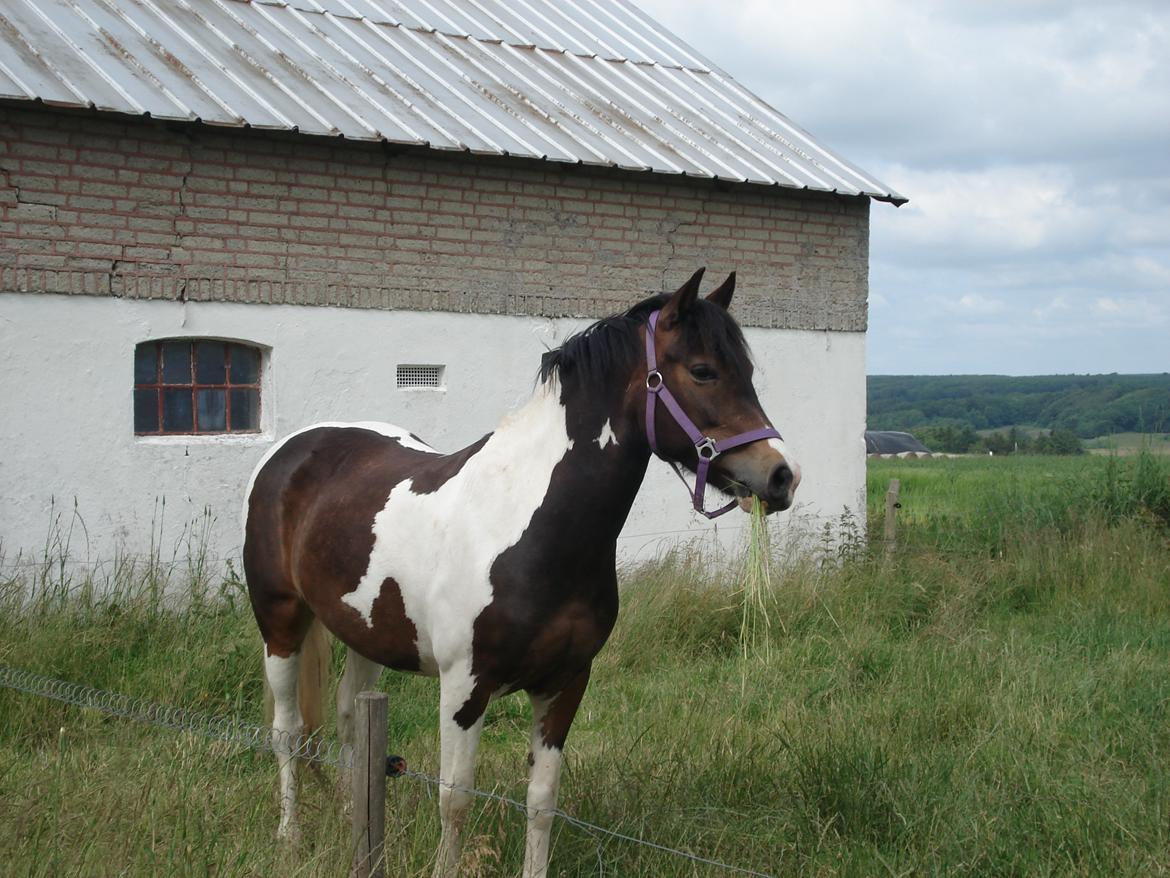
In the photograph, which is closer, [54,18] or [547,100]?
[54,18]

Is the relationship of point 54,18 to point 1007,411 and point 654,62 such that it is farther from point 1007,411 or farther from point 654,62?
point 1007,411

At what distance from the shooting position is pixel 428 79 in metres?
9.80

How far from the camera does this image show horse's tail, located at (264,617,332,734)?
4914 millimetres

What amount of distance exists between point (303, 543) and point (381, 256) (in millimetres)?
4387

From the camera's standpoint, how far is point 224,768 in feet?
15.3

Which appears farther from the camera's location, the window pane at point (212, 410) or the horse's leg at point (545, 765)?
the window pane at point (212, 410)

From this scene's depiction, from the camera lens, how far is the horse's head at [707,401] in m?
3.47

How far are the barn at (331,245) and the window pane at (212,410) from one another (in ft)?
0.05

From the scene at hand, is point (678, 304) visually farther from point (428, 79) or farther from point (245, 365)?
point (428, 79)

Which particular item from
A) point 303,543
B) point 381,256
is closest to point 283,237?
point 381,256

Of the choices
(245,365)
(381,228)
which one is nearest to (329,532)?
(245,365)

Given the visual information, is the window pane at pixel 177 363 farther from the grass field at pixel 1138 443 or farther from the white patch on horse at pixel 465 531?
the grass field at pixel 1138 443

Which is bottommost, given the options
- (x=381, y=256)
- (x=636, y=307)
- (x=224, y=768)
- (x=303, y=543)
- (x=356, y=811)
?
(x=224, y=768)

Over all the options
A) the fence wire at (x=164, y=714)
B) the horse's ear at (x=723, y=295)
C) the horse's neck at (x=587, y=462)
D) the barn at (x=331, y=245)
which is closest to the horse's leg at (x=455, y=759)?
the horse's neck at (x=587, y=462)
